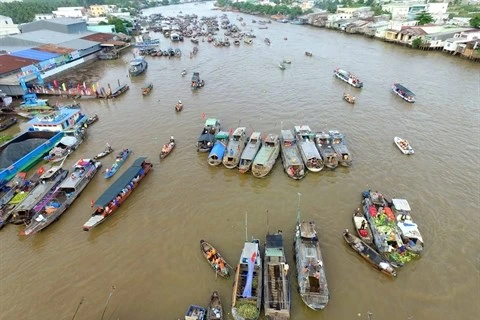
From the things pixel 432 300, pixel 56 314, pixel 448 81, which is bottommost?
pixel 56 314

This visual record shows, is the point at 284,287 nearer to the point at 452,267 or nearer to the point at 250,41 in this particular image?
the point at 452,267

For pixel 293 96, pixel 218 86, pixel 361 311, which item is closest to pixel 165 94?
pixel 218 86

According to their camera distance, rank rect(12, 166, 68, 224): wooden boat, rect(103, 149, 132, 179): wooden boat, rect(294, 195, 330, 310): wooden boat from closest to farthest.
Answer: rect(294, 195, 330, 310): wooden boat, rect(12, 166, 68, 224): wooden boat, rect(103, 149, 132, 179): wooden boat

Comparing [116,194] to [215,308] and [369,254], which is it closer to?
[215,308]

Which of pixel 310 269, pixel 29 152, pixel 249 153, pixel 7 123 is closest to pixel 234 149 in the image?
pixel 249 153

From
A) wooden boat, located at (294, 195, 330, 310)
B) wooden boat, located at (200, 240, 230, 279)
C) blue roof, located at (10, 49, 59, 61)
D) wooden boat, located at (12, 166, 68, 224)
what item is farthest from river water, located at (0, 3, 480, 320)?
blue roof, located at (10, 49, 59, 61)

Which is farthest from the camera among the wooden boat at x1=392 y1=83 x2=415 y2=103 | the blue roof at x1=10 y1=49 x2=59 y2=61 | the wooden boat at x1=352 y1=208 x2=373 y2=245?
the blue roof at x1=10 y1=49 x2=59 y2=61

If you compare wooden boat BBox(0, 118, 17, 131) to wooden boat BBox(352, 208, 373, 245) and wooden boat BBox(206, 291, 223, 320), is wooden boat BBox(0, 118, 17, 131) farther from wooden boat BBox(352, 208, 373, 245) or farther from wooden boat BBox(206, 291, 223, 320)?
wooden boat BBox(352, 208, 373, 245)
